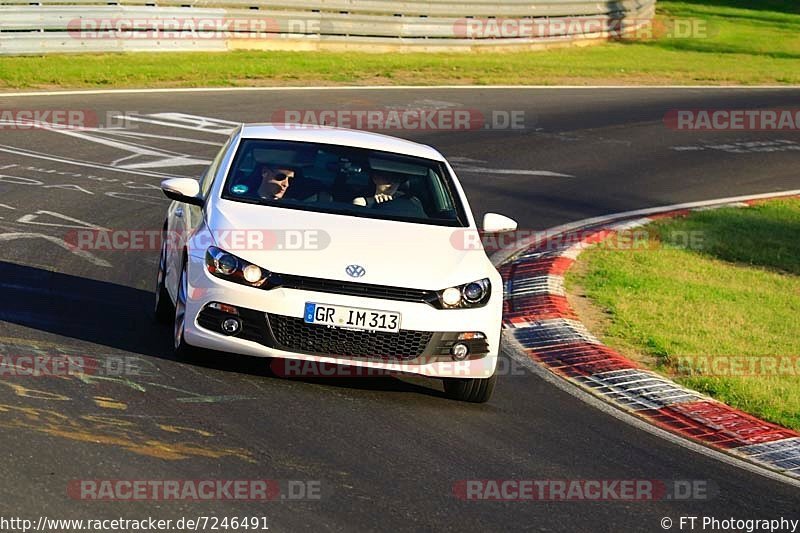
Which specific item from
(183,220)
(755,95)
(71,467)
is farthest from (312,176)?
(755,95)

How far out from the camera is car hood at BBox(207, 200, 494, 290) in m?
8.32

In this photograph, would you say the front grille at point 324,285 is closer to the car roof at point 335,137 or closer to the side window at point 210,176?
the side window at point 210,176

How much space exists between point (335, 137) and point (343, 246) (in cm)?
178

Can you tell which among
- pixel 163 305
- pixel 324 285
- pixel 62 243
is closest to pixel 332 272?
pixel 324 285

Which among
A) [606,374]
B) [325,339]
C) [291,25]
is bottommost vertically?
[606,374]

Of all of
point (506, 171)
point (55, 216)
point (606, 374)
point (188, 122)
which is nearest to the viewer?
point (606, 374)

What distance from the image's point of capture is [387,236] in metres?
8.87

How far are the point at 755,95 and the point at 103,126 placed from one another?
16056 millimetres

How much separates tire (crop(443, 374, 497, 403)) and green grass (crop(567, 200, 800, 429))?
1.83 m

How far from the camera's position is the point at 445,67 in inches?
1161

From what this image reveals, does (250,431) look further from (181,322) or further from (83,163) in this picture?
(83,163)

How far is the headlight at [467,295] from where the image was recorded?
8.46 meters

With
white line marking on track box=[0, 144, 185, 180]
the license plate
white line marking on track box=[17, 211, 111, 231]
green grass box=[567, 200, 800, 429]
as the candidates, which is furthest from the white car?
white line marking on track box=[0, 144, 185, 180]

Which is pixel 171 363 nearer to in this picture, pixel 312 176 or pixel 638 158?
pixel 312 176
